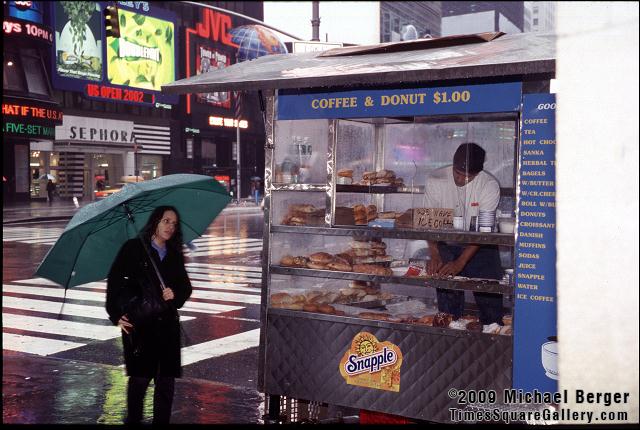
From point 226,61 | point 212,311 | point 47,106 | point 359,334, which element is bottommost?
point 212,311

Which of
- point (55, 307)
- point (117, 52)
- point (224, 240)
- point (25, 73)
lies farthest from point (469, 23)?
point (55, 307)

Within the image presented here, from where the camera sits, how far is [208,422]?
6082mm

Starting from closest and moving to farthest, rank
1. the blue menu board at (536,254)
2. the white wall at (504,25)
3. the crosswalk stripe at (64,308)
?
the blue menu board at (536,254), the crosswalk stripe at (64,308), the white wall at (504,25)

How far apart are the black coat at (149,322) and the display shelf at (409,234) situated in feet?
3.68

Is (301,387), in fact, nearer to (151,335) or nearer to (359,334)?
(359,334)

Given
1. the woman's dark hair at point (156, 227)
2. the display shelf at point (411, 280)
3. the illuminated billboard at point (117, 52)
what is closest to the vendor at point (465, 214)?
the display shelf at point (411, 280)

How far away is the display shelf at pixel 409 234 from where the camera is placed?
5262mm

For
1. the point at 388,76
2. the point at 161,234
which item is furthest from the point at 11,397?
the point at 388,76

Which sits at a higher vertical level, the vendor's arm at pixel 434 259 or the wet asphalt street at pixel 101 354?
the vendor's arm at pixel 434 259

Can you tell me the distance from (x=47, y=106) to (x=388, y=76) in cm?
3915

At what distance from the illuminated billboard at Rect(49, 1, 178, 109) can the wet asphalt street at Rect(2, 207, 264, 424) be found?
111 ft

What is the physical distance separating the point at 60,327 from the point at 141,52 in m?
45.6

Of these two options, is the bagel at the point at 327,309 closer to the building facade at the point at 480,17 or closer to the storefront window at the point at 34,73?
the storefront window at the point at 34,73

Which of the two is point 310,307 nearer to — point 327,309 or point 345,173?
point 327,309
